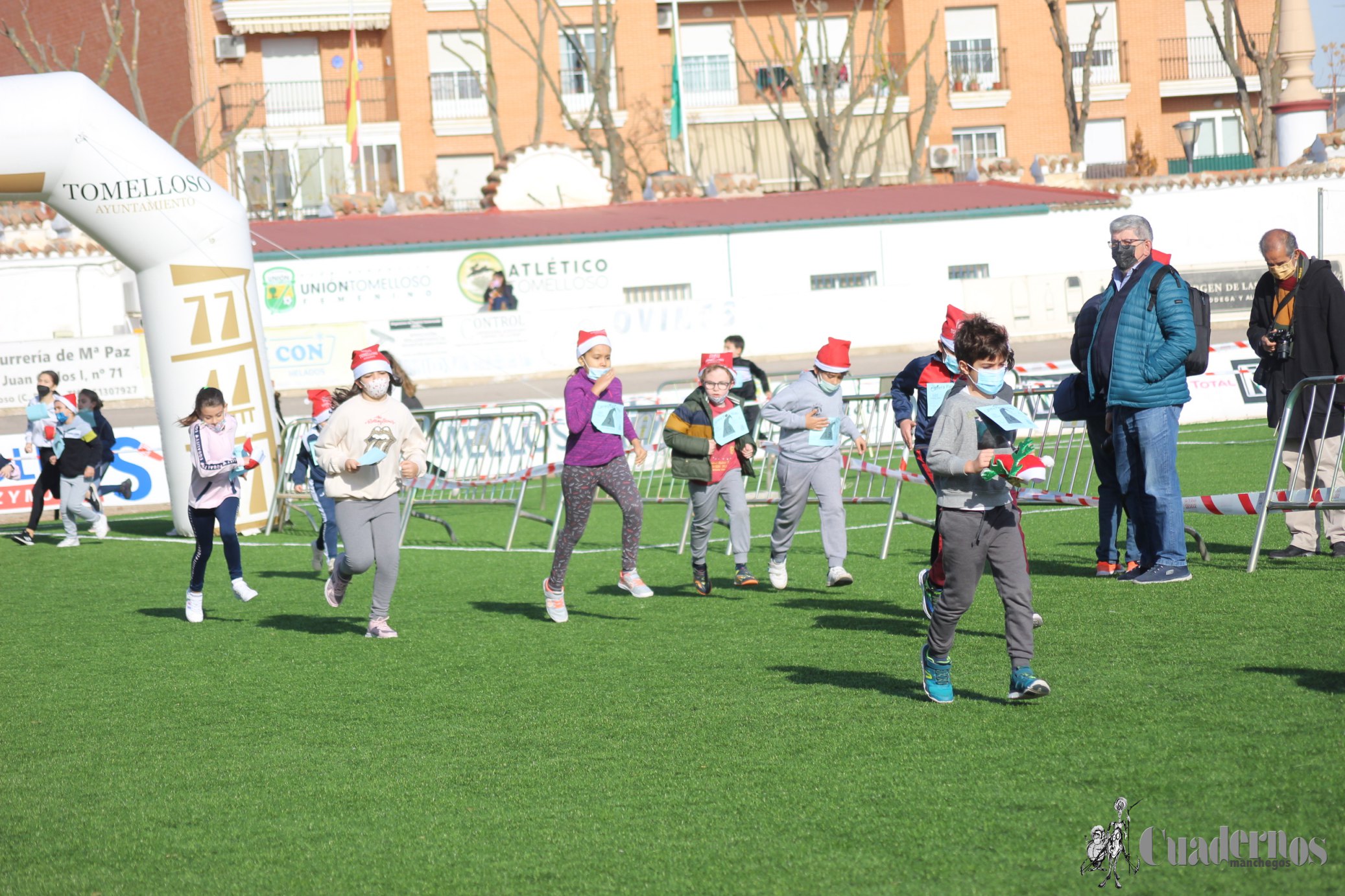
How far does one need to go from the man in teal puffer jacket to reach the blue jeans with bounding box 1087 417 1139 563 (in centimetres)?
43

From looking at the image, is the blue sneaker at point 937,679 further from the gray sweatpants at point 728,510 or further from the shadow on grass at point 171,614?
the shadow on grass at point 171,614

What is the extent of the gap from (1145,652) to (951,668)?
98cm

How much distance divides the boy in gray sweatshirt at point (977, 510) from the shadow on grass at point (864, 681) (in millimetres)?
415

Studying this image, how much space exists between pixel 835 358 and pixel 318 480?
17.2 ft

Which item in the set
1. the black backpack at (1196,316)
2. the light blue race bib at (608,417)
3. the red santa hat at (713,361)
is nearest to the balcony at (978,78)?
the red santa hat at (713,361)

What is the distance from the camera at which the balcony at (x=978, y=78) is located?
53.0m

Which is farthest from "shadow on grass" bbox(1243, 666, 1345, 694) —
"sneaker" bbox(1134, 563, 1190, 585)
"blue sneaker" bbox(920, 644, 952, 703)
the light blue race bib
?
the light blue race bib

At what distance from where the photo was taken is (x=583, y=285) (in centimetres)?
3484

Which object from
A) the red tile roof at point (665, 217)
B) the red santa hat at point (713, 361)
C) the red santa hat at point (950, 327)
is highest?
the red tile roof at point (665, 217)

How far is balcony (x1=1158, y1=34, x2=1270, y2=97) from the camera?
2138 inches

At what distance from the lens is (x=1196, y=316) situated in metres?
9.20

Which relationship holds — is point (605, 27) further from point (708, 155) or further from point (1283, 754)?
point (1283, 754)

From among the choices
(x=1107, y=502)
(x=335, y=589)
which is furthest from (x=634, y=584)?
(x=1107, y=502)

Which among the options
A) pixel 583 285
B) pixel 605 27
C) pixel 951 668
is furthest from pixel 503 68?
pixel 951 668
